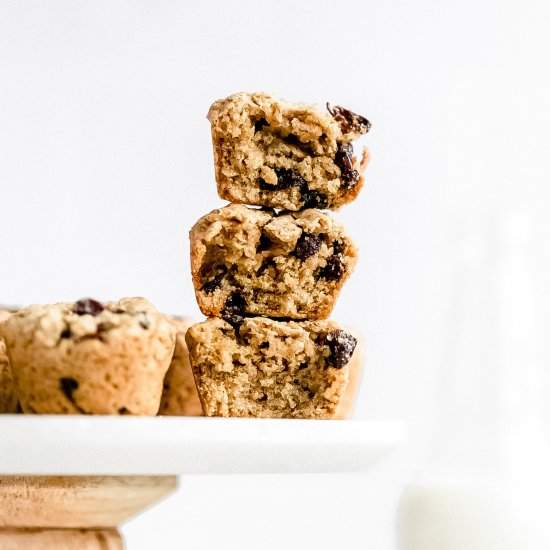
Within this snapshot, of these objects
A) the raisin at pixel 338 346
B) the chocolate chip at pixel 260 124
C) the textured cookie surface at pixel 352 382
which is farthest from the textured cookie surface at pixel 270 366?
the chocolate chip at pixel 260 124

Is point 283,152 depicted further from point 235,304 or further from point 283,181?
point 235,304

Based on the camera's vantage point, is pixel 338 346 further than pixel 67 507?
Yes

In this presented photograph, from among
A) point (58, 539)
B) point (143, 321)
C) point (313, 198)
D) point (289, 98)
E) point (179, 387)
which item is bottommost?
point (58, 539)

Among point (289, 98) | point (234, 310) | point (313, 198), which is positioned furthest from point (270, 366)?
point (289, 98)

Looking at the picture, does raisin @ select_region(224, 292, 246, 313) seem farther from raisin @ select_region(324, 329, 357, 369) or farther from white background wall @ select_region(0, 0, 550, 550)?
white background wall @ select_region(0, 0, 550, 550)

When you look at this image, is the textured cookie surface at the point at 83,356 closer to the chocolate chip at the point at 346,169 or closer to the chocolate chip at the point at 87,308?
the chocolate chip at the point at 87,308

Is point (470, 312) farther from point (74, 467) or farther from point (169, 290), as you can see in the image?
point (74, 467)

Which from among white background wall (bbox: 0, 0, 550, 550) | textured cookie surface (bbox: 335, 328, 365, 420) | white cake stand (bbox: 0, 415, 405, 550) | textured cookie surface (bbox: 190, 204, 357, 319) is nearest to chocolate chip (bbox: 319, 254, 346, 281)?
textured cookie surface (bbox: 190, 204, 357, 319)
